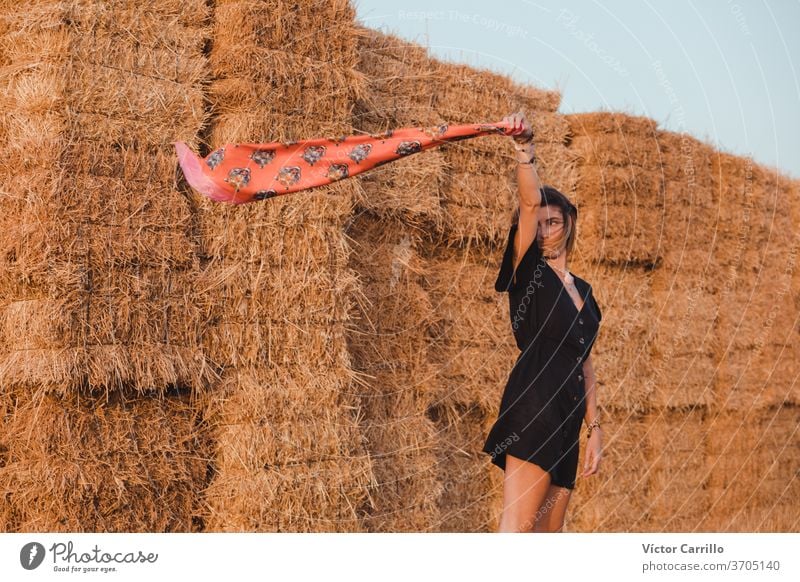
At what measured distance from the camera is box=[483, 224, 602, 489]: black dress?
3307 mm

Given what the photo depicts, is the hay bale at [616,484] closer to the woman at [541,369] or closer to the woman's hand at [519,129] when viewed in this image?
the woman at [541,369]

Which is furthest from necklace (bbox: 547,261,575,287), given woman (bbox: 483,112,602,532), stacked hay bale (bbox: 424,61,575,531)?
stacked hay bale (bbox: 424,61,575,531)

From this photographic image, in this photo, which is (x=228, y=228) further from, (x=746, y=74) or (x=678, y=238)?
(x=678, y=238)

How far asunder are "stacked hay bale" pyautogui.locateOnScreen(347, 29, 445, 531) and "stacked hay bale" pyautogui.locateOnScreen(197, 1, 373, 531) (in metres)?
0.36

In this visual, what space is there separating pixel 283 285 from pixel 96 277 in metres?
0.84

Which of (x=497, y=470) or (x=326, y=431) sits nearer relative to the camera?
(x=326, y=431)

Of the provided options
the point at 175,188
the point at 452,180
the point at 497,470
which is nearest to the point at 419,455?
the point at 497,470

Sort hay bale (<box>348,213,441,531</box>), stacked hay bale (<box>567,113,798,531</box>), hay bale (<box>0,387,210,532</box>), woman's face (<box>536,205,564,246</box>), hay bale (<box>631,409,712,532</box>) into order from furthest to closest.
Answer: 1. hay bale (<box>631,409,712,532</box>)
2. stacked hay bale (<box>567,113,798,531</box>)
3. hay bale (<box>348,213,441,531</box>)
4. hay bale (<box>0,387,210,532</box>)
5. woman's face (<box>536,205,564,246</box>)

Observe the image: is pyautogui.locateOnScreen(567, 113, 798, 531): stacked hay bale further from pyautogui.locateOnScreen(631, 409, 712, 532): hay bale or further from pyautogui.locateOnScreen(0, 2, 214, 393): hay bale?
pyautogui.locateOnScreen(0, 2, 214, 393): hay bale
